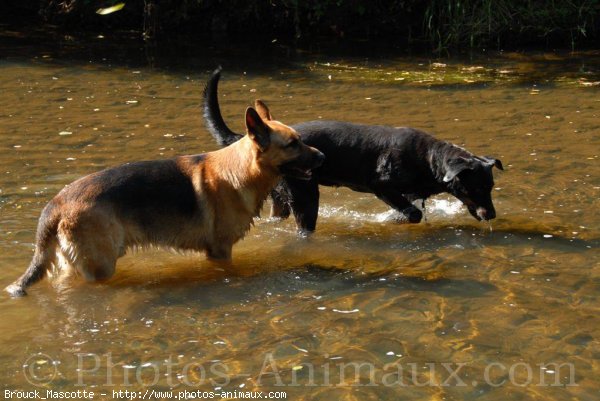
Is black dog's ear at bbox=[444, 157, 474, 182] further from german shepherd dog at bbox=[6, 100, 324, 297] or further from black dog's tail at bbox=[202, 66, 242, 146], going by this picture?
black dog's tail at bbox=[202, 66, 242, 146]

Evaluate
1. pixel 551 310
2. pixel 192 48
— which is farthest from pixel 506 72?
pixel 551 310

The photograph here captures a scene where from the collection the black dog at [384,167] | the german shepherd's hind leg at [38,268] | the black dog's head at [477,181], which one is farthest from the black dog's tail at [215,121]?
the german shepherd's hind leg at [38,268]

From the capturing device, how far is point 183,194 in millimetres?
6918

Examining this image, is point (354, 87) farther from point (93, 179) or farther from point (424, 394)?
point (424, 394)

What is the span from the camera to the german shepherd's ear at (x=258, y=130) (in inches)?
267

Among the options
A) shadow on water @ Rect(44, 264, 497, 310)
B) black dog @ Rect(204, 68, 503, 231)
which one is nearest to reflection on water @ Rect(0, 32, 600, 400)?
shadow on water @ Rect(44, 264, 497, 310)

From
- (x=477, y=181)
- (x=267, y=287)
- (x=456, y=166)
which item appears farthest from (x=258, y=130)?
(x=477, y=181)

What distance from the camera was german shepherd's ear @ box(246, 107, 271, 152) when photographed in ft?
22.3

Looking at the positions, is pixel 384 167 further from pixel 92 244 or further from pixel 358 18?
pixel 358 18

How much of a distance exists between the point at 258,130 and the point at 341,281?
1311 millimetres

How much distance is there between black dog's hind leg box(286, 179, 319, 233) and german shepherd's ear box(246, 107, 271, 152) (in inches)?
50.4

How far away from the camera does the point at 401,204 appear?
830cm

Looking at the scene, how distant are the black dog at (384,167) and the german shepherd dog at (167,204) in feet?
3.13

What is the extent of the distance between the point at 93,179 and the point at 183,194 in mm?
683
